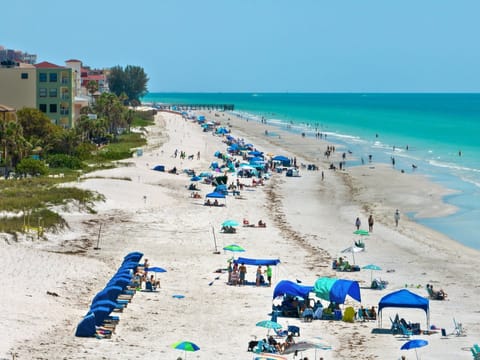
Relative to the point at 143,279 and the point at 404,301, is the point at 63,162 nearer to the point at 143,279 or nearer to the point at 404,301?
the point at 143,279

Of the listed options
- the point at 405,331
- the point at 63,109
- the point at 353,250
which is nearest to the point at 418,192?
the point at 353,250

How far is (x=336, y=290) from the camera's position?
2534 cm

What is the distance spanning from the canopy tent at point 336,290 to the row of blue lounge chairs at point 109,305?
6.24 metres

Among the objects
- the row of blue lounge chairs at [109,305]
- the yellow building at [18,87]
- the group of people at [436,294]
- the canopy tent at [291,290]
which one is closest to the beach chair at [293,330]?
the canopy tent at [291,290]

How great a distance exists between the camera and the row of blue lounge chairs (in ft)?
68.8

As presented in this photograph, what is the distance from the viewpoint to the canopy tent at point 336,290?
2522 cm

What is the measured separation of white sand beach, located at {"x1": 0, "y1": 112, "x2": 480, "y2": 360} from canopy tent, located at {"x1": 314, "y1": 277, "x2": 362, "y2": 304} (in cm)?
91

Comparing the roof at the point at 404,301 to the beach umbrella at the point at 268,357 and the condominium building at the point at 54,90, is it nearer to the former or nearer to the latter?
the beach umbrella at the point at 268,357

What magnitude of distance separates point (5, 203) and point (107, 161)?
25012 millimetres

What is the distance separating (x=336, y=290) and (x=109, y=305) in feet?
24.4

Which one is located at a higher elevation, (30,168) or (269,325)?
(30,168)

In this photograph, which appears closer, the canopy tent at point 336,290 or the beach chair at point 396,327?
the beach chair at point 396,327

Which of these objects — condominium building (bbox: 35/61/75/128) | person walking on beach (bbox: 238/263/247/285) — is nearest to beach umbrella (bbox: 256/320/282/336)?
person walking on beach (bbox: 238/263/247/285)

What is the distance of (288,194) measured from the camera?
54.6 metres
